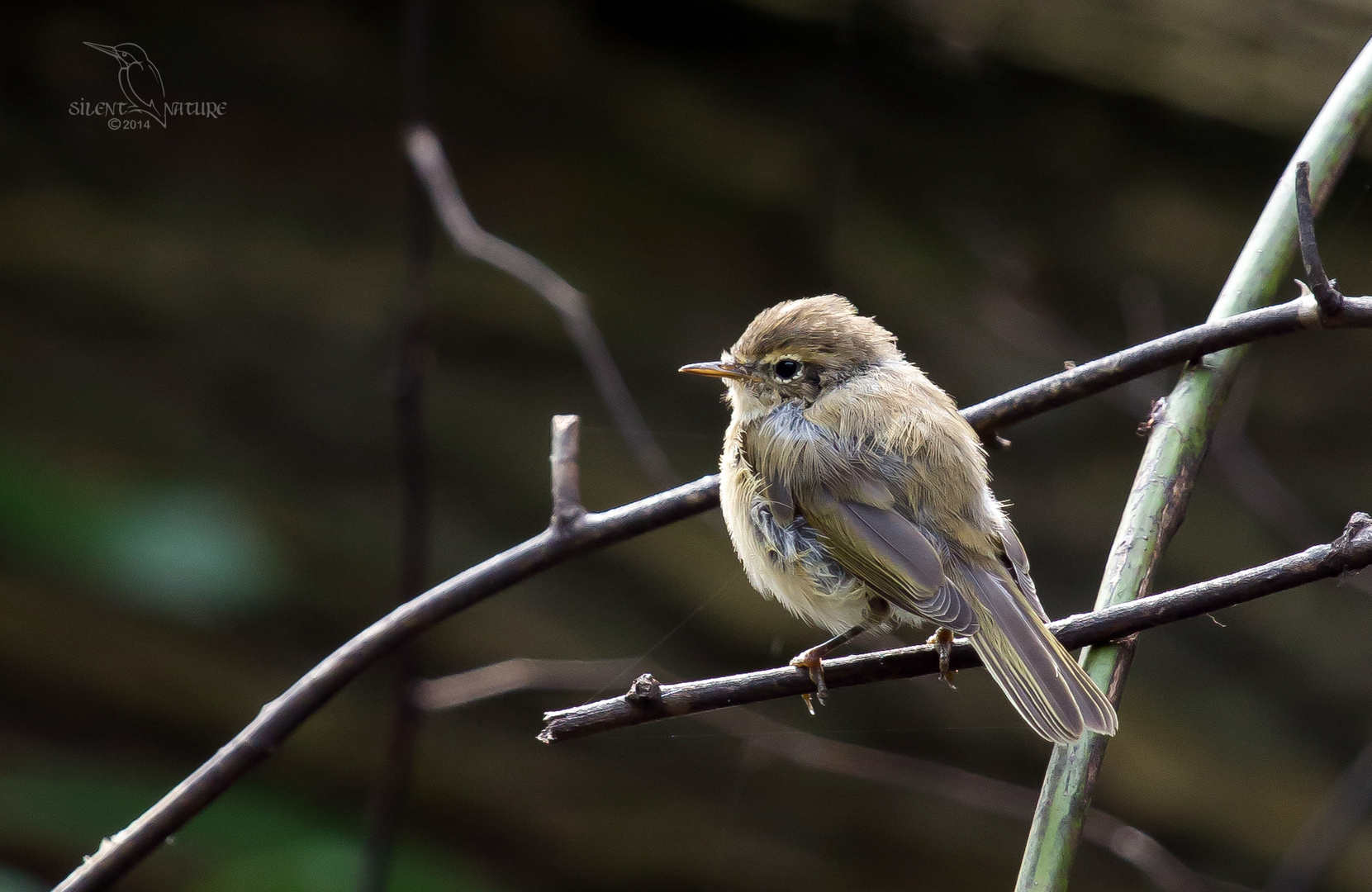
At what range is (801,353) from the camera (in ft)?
9.11

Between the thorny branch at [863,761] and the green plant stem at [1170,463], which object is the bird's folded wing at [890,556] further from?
the thorny branch at [863,761]

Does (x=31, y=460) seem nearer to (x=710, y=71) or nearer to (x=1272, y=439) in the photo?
(x=710, y=71)

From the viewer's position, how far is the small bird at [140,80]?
3570 millimetres

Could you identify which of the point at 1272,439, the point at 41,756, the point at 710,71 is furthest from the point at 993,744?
the point at 41,756

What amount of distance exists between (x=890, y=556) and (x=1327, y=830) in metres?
2.59

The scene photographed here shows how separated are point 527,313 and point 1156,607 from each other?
2855 millimetres

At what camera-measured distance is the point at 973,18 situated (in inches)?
145

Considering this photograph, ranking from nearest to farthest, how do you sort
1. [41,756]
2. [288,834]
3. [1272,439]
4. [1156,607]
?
[1156,607] → [288,834] → [41,756] → [1272,439]

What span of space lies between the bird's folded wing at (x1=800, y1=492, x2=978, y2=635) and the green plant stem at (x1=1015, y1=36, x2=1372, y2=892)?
1.63ft

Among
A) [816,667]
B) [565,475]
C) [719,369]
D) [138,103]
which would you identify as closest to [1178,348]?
[816,667]

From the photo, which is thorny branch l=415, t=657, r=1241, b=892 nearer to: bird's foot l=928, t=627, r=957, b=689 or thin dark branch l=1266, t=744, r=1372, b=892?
thin dark branch l=1266, t=744, r=1372, b=892

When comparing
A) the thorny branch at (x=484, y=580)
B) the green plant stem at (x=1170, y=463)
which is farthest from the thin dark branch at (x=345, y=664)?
the green plant stem at (x=1170, y=463)

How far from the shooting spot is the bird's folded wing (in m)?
2.12

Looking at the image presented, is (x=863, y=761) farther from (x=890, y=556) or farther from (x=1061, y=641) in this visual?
(x=1061, y=641)
